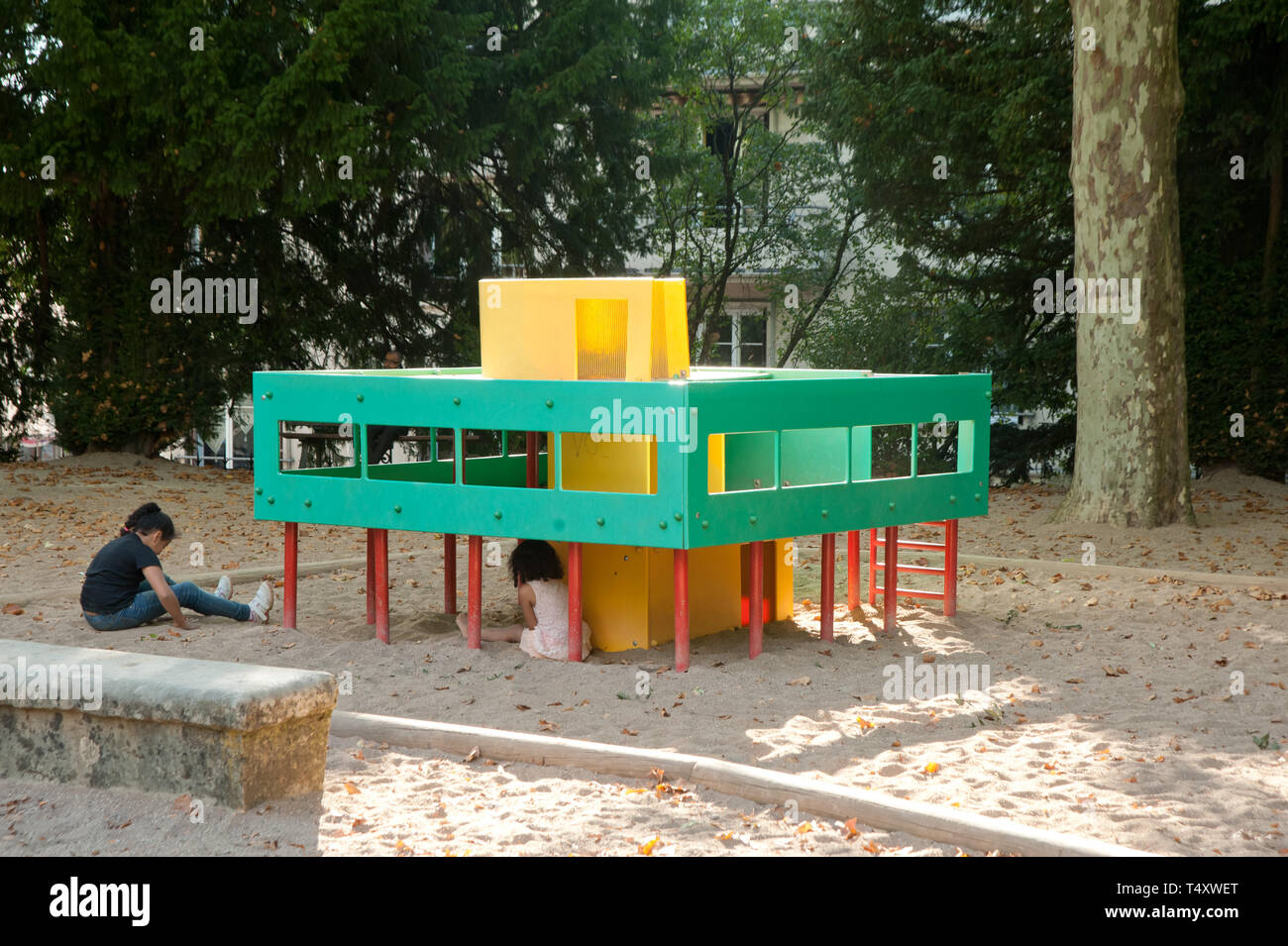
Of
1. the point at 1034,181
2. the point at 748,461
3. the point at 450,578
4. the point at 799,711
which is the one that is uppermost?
the point at 1034,181

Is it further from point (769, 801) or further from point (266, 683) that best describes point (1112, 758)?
point (266, 683)

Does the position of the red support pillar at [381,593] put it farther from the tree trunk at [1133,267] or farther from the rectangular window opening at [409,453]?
the tree trunk at [1133,267]

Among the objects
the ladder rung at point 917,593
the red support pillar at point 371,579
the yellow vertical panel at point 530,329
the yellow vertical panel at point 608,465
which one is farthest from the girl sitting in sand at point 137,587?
the ladder rung at point 917,593

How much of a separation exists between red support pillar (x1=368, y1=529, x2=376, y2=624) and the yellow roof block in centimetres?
153

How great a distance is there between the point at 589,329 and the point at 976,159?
11495 mm

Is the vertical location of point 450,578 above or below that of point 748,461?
below

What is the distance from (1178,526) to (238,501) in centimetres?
1026

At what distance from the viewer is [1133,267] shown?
41.5 feet

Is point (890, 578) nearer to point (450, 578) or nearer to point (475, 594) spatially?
point (475, 594)

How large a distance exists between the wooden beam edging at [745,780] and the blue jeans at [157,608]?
111 inches

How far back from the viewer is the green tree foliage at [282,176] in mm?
15250

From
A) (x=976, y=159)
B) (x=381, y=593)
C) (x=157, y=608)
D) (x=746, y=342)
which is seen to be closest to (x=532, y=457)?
(x=381, y=593)

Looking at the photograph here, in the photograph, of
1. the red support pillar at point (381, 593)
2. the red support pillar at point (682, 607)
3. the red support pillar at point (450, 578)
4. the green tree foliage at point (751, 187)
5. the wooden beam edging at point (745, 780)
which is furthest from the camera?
the green tree foliage at point (751, 187)

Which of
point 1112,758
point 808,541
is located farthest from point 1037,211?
point 1112,758
